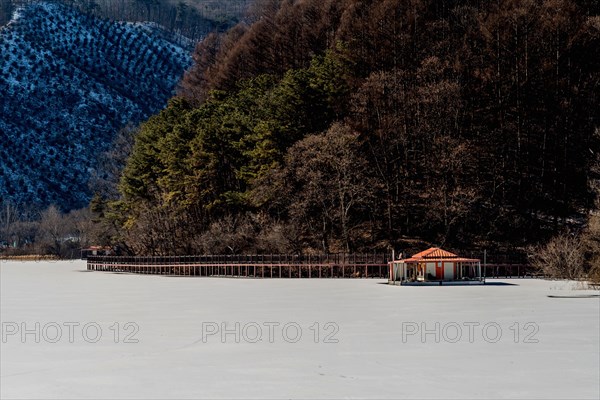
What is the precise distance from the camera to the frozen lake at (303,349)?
1345cm

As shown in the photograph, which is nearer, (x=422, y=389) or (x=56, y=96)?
(x=422, y=389)

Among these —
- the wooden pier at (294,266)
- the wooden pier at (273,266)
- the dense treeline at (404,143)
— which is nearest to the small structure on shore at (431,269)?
the wooden pier at (294,266)

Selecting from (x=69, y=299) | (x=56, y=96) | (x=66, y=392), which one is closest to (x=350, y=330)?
(x=66, y=392)

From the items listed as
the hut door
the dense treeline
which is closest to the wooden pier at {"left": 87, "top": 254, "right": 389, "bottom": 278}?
the dense treeline

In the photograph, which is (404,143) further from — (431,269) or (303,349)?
(303,349)

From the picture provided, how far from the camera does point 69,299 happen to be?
32969 mm

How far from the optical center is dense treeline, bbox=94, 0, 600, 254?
6222 cm

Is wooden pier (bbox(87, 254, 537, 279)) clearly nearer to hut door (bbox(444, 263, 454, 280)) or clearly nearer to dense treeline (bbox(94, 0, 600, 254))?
dense treeline (bbox(94, 0, 600, 254))

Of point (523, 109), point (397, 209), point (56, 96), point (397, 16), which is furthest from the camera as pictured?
point (56, 96)

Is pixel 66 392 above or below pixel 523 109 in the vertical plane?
below

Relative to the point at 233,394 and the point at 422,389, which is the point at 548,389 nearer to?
the point at 422,389

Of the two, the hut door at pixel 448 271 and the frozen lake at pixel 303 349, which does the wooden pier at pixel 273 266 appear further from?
the frozen lake at pixel 303 349

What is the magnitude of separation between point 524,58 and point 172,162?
34.7 metres

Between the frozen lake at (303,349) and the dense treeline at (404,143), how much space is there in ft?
105
